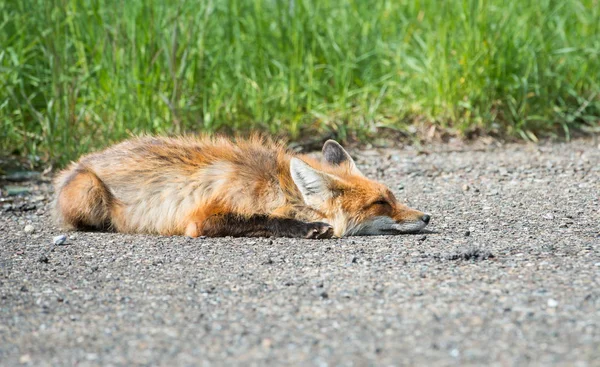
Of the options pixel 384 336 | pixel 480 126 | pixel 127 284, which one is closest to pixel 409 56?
pixel 480 126

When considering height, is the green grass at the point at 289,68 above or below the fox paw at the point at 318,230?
above

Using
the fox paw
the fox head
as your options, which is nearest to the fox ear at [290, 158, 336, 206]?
the fox head

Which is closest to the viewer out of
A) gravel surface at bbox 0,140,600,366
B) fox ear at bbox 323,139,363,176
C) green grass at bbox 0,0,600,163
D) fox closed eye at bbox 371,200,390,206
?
gravel surface at bbox 0,140,600,366

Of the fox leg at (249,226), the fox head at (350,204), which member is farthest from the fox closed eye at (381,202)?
the fox leg at (249,226)

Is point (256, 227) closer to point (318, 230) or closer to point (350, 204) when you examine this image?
point (318, 230)

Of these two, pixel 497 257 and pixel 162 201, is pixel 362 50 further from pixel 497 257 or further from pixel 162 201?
pixel 497 257

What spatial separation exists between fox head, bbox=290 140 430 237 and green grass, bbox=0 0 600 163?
282cm

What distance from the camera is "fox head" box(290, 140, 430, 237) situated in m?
5.49

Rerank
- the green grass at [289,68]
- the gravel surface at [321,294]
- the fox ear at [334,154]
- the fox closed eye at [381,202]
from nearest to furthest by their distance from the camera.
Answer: the gravel surface at [321,294]
the fox closed eye at [381,202]
the fox ear at [334,154]
the green grass at [289,68]

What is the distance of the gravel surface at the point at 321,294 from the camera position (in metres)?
3.30

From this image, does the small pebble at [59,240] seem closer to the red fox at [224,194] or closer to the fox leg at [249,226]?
the red fox at [224,194]

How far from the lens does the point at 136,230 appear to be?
5832 mm

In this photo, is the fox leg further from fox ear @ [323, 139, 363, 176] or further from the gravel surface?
fox ear @ [323, 139, 363, 176]

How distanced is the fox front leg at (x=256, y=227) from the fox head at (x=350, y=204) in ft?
0.43
